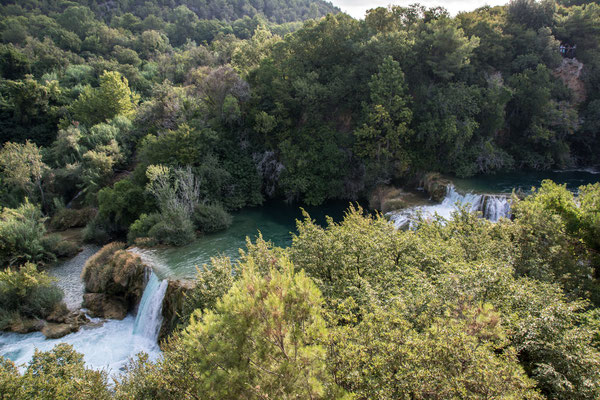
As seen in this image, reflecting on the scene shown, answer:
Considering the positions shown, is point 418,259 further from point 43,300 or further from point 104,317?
point 43,300

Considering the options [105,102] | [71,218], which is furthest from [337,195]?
[105,102]

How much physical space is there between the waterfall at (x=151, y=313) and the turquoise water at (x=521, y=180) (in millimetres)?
21553

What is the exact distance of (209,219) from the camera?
978 inches

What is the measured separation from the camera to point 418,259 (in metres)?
11.2

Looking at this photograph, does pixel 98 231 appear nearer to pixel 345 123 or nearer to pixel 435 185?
pixel 345 123

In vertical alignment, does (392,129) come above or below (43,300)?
above

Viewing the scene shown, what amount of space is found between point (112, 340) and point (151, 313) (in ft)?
7.35

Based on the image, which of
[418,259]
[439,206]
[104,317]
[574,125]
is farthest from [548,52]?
[104,317]

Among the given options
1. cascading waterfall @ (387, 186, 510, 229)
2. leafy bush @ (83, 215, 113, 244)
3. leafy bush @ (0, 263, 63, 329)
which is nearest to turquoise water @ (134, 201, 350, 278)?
leafy bush @ (0, 263, 63, 329)

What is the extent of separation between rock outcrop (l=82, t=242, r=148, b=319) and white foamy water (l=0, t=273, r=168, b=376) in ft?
3.04

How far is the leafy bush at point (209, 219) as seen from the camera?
24766 mm

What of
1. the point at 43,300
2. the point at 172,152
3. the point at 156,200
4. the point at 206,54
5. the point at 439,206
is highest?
the point at 206,54

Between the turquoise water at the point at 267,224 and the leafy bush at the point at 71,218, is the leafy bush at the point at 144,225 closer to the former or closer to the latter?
the turquoise water at the point at 267,224

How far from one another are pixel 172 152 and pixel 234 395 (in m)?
24.1
